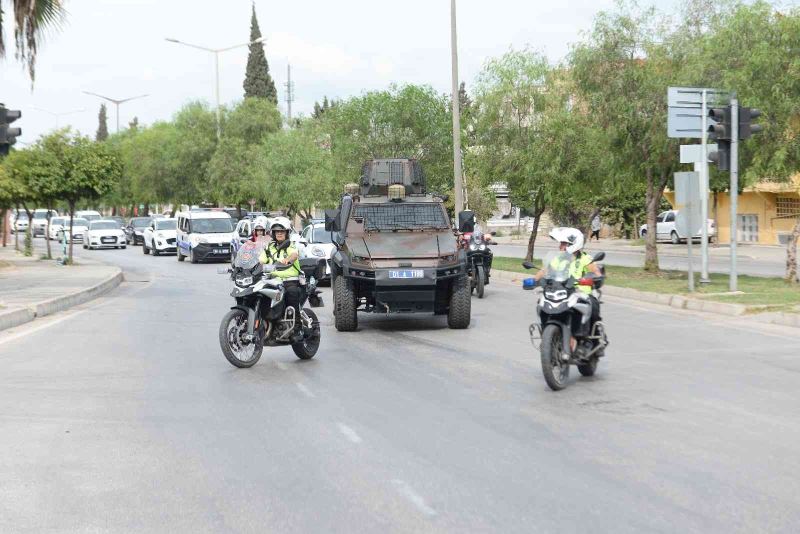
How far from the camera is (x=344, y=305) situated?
15180mm

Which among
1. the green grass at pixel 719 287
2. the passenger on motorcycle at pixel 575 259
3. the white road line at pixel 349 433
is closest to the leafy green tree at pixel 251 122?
the green grass at pixel 719 287

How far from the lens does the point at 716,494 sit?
5980 mm

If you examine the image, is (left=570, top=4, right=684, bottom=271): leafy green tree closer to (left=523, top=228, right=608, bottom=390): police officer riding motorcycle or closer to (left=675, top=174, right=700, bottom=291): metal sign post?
(left=675, top=174, right=700, bottom=291): metal sign post

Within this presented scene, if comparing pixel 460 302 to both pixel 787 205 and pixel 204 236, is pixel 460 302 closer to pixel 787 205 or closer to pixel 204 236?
pixel 204 236

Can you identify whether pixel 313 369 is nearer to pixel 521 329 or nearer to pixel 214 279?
pixel 521 329

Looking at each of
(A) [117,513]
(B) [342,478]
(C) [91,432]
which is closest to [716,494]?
(B) [342,478]

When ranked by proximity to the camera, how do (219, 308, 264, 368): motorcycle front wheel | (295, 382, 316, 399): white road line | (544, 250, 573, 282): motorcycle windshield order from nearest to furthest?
(295, 382, 316, 399): white road line → (544, 250, 573, 282): motorcycle windshield → (219, 308, 264, 368): motorcycle front wheel

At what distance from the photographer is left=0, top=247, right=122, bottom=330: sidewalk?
1833 cm

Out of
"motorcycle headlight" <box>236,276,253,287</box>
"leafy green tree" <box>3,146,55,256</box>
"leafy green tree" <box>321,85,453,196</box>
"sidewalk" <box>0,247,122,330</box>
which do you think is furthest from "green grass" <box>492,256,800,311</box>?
"leafy green tree" <box>321,85,453,196</box>

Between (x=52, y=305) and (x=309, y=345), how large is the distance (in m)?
9.06

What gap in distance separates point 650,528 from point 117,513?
277 cm

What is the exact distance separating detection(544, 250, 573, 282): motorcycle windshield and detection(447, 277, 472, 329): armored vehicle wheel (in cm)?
501

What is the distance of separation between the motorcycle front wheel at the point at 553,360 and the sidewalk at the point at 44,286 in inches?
384

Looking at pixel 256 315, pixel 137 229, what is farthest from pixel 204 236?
pixel 256 315
